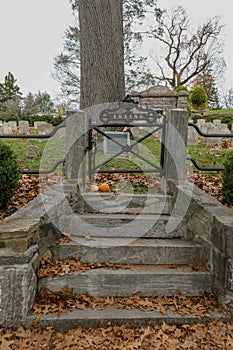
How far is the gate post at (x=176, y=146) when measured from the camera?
128 inches

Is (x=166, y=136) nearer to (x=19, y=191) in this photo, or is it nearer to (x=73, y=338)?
(x=19, y=191)

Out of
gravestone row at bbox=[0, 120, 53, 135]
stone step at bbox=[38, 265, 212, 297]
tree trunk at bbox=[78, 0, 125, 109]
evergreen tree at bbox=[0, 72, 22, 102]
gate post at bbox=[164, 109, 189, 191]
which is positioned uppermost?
evergreen tree at bbox=[0, 72, 22, 102]

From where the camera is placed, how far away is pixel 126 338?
1903mm

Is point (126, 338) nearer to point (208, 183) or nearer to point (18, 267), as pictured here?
point (18, 267)

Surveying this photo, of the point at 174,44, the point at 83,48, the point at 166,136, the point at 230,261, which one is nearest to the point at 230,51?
the point at 174,44

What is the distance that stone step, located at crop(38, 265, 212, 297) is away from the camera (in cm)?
225

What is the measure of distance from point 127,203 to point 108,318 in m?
1.37

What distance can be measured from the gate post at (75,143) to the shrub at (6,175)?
1.88 ft

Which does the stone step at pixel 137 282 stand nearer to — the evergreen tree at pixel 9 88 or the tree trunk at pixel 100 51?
the tree trunk at pixel 100 51

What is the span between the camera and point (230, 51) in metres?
24.5

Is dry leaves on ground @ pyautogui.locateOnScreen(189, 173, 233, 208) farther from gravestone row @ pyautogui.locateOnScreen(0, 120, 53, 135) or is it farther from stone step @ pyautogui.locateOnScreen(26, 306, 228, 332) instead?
gravestone row @ pyautogui.locateOnScreen(0, 120, 53, 135)

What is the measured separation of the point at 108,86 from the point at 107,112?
1.42 meters

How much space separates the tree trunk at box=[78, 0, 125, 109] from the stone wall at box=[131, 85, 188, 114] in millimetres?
9626

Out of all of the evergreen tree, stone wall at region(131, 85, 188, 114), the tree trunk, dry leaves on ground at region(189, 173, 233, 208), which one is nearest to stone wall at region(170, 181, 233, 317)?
dry leaves on ground at region(189, 173, 233, 208)
